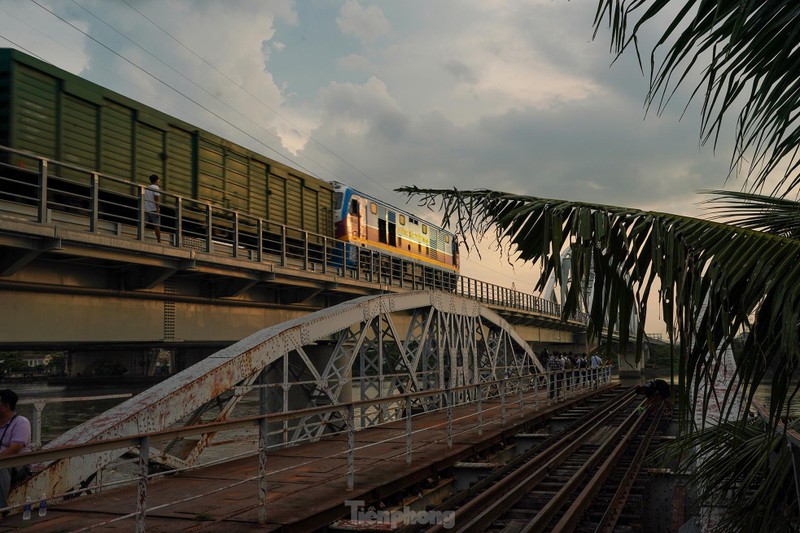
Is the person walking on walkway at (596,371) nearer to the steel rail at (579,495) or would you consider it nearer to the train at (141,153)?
the train at (141,153)

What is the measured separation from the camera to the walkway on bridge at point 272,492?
676 cm

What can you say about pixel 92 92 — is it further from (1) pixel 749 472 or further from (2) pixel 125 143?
(1) pixel 749 472

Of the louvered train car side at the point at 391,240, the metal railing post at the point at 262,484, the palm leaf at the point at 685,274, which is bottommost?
the metal railing post at the point at 262,484

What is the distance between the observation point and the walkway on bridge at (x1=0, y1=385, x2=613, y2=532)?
6.76 m

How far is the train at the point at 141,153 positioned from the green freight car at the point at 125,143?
20 millimetres

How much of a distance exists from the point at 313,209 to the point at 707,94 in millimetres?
20916

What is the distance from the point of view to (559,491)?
1023 cm

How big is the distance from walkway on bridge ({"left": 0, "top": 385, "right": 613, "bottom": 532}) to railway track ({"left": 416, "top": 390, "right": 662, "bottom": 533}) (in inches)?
32.7

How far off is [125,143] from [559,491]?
1168 centimetres

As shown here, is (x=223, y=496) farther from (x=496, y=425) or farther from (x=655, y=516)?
(x=496, y=425)

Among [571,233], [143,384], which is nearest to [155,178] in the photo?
[571,233]

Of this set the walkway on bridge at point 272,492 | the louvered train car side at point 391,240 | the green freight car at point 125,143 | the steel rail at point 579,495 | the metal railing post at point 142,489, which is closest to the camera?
the metal railing post at point 142,489

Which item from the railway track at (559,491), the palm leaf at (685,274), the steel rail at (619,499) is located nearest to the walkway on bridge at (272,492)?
the railway track at (559,491)

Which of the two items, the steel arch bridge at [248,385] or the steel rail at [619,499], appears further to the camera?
the steel rail at [619,499]
